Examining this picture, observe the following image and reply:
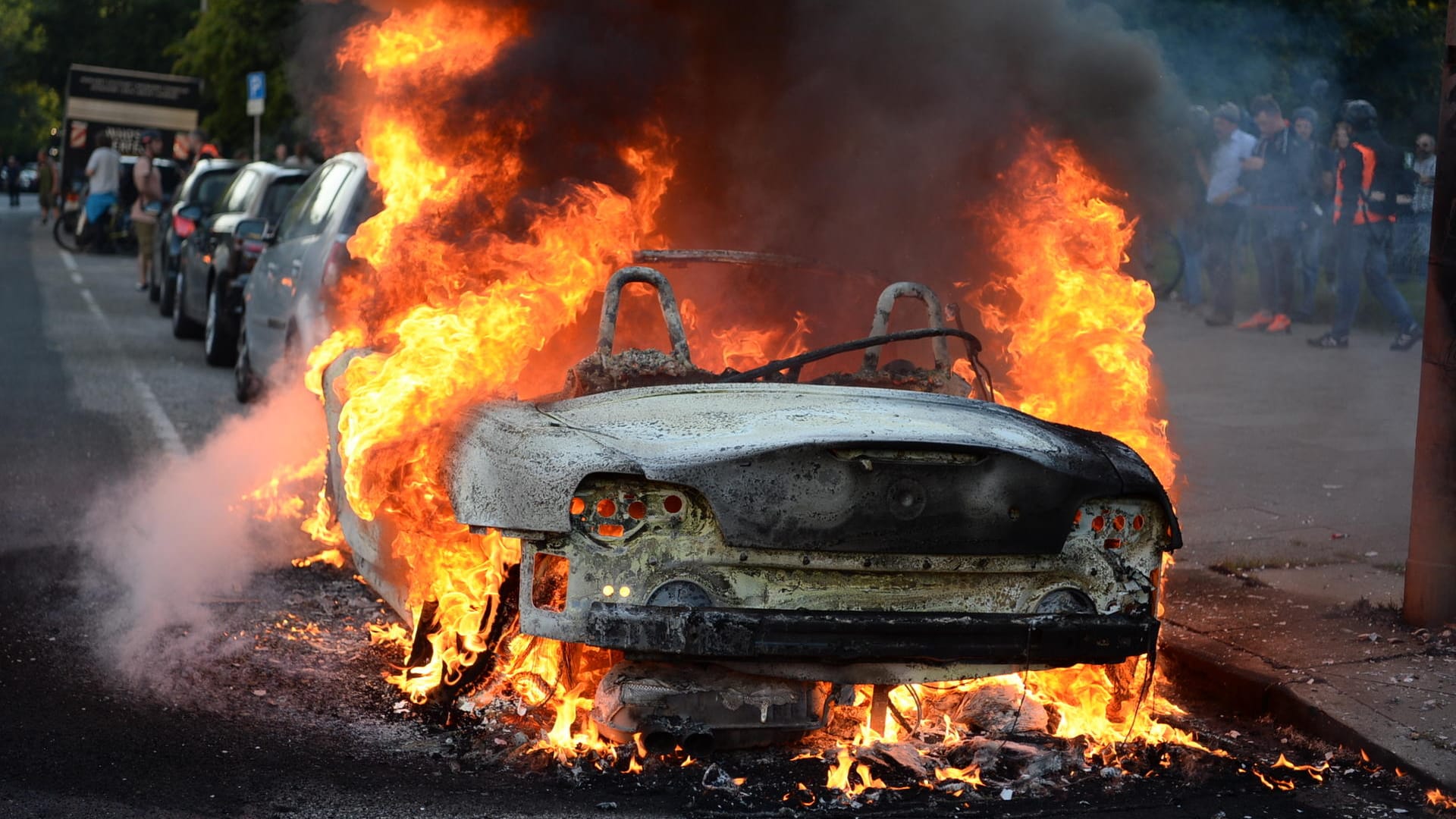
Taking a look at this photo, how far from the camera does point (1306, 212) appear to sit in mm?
15461

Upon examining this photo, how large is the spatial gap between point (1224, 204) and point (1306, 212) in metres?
1.06

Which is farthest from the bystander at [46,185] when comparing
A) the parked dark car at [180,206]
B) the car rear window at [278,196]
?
the car rear window at [278,196]

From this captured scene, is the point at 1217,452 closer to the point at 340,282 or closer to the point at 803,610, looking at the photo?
the point at 340,282

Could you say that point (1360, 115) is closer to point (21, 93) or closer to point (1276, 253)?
point (1276, 253)

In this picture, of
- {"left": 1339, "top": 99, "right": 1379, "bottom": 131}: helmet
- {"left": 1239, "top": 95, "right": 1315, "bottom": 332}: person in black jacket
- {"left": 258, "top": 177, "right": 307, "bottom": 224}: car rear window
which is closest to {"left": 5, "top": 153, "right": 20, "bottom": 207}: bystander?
{"left": 258, "top": 177, "right": 307, "bottom": 224}: car rear window

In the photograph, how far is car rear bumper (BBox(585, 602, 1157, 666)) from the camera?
4262mm

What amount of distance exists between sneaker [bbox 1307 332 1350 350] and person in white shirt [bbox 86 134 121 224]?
19.9 m

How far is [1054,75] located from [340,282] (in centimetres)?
411

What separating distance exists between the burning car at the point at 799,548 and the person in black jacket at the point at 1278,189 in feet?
38.0

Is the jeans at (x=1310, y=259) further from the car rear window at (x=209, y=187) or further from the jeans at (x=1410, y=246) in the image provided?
the car rear window at (x=209, y=187)

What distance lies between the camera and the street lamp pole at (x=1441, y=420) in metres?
6.04

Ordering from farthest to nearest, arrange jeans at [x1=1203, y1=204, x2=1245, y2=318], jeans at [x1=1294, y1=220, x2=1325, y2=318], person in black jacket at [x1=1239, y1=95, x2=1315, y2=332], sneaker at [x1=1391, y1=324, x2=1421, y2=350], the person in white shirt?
the person in white shirt → jeans at [x1=1203, y1=204, x2=1245, y2=318] → jeans at [x1=1294, y1=220, x2=1325, y2=318] → person in black jacket at [x1=1239, y1=95, x2=1315, y2=332] → sneaker at [x1=1391, y1=324, x2=1421, y2=350]

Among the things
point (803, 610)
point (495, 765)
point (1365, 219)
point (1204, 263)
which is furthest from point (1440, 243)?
point (1204, 263)

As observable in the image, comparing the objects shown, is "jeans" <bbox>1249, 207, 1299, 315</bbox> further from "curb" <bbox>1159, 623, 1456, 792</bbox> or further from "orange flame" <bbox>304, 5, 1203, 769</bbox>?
"curb" <bbox>1159, 623, 1456, 792</bbox>
